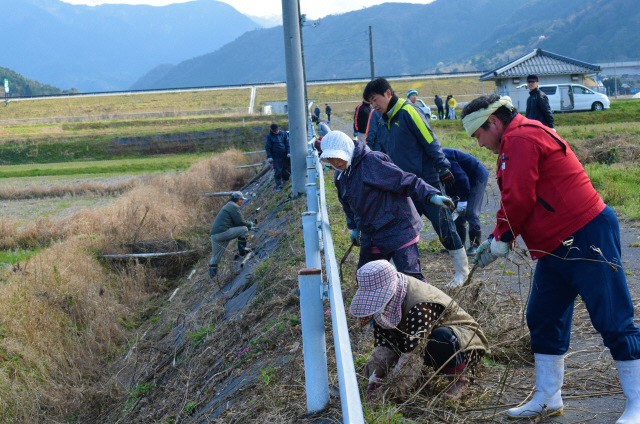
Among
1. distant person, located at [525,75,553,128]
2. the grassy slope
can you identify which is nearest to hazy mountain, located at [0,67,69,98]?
the grassy slope

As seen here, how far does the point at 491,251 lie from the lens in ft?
14.1

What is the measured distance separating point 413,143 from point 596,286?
3.28 m

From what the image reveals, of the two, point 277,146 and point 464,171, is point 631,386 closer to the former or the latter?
point 464,171

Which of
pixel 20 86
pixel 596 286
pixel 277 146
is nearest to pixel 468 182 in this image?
pixel 596 286

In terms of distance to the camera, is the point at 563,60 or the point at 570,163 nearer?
the point at 570,163

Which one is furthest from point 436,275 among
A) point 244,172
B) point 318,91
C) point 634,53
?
point 634,53

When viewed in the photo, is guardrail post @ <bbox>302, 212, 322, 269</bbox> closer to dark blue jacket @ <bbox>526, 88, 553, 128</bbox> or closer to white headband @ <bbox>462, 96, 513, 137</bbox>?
white headband @ <bbox>462, 96, 513, 137</bbox>

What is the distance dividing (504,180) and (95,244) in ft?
52.7

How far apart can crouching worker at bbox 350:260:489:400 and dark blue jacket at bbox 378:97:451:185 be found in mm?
2650

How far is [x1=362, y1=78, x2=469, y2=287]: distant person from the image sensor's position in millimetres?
6820

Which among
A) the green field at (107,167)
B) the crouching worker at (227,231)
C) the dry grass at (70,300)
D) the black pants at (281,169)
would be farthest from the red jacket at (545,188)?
the green field at (107,167)

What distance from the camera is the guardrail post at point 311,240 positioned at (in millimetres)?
5348

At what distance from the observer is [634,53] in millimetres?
152750

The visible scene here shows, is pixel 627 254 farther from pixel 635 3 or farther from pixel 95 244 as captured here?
pixel 635 3
